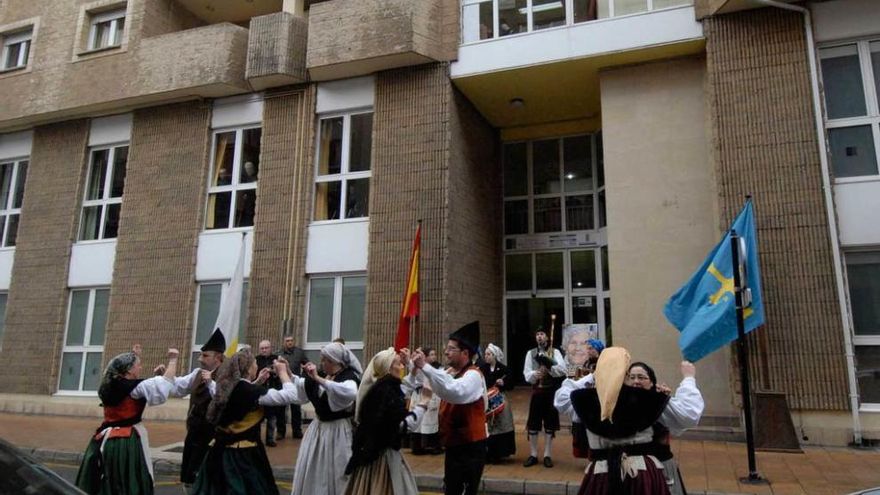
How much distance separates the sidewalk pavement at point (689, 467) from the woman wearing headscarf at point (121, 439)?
342cm

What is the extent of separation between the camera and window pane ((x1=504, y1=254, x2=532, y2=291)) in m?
14.8

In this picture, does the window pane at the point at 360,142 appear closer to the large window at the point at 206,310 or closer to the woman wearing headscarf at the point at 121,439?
the large window at the point at 206,310

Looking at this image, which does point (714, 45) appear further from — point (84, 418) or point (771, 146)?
point (84, 418)

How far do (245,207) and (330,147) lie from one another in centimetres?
245

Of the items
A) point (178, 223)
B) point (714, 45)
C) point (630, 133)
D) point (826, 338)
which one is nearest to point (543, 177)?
point (630, 133)

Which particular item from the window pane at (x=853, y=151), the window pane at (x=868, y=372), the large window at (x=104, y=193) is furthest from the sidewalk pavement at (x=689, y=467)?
the large window at (x=104, y=193)

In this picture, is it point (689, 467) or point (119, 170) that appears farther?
point (119, 170)

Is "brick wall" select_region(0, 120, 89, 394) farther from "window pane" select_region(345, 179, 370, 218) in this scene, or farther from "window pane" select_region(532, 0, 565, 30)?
"window pane" select_region(532, 0, 565, 30)

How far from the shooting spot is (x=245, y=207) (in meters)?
13.6

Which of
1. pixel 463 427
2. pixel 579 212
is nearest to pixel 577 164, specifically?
pixel 579 212

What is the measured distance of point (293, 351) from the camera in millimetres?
10992

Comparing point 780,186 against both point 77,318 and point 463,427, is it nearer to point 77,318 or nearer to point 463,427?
point 463,427

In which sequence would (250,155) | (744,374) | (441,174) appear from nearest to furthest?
1. (744,374)
2. (441,174)
3. (250,155)

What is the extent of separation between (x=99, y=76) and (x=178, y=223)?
178 inches
